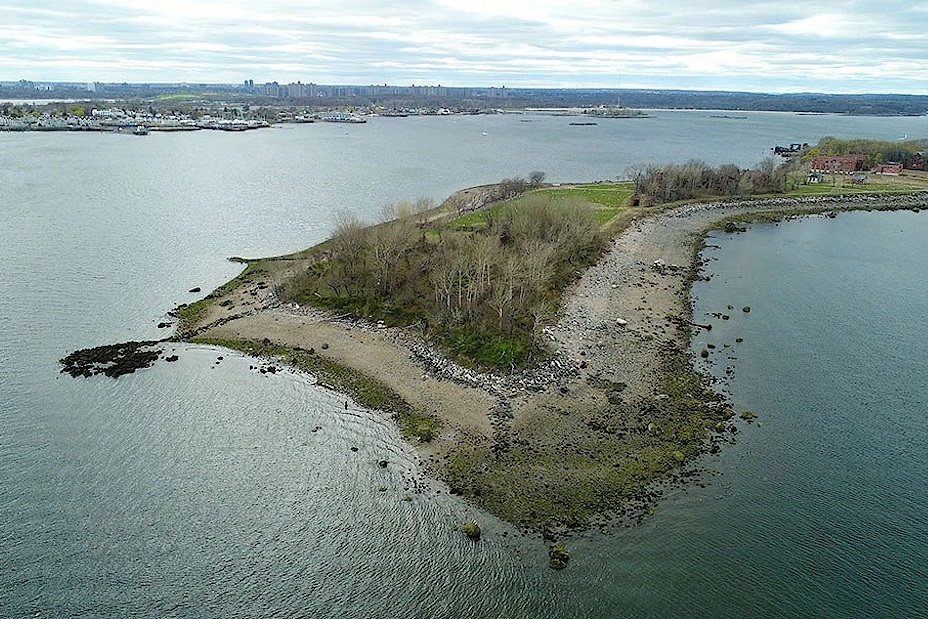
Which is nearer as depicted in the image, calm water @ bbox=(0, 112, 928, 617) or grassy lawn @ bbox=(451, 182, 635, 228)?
calm water @ bbox=(0, 112, 928, 617)

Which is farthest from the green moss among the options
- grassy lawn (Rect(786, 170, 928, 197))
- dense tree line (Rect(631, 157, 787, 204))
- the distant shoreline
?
grassy lawn (Rect(786, 170, 928, 197))

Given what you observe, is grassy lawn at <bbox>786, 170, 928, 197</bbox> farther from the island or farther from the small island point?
the small island point

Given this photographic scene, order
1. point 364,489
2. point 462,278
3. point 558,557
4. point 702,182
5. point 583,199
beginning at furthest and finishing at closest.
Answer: point 702,182 → point 583,199 → point 462,278 → point 364,489 → point 558,557

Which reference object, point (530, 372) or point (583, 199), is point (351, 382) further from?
point (583, 199)

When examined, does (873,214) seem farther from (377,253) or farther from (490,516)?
(490,516)

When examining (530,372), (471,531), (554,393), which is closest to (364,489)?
(471,531)

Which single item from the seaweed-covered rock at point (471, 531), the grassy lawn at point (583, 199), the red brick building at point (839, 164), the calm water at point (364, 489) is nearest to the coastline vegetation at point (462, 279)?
the grassy lawn at point (583, 199)
